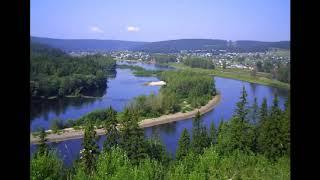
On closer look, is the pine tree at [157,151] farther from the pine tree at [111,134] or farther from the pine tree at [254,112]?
the pine tree at [254,112]

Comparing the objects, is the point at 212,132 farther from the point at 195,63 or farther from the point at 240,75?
the point at 240,75

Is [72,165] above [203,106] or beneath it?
beneath

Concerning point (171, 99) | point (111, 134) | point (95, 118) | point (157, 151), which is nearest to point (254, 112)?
point (171, 99)

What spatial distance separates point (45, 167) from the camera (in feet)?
15.1

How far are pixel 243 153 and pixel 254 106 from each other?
1256 mm

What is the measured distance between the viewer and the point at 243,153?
21.3 ft

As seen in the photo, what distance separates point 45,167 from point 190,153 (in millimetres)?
2551

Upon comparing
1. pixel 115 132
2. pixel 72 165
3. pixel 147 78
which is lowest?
pixel 72 165

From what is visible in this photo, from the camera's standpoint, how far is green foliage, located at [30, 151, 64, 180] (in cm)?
442
